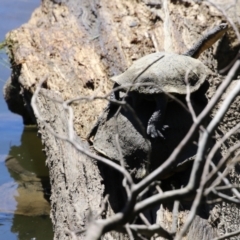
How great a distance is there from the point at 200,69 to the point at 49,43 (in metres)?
1.58

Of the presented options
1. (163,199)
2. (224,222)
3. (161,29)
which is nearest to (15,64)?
(161,29)

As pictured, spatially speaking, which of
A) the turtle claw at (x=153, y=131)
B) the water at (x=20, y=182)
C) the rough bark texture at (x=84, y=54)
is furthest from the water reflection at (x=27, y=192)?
the turtle claw at (x=153, y=131)

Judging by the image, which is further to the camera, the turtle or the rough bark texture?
the rough bark texture

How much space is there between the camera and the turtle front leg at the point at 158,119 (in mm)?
2892

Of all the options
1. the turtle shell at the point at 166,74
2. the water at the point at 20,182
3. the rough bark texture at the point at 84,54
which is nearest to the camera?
the turtle shell at the point at 166,74

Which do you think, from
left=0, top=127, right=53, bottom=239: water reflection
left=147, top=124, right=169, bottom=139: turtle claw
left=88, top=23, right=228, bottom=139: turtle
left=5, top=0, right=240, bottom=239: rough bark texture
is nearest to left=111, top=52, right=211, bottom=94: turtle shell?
left=88, top=23, right=228, bottom=139: turtle

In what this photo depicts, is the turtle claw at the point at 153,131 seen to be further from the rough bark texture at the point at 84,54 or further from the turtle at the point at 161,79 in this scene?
the rough bark texture at the point at 84,54

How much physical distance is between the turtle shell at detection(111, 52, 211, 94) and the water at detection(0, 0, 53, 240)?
196 cm

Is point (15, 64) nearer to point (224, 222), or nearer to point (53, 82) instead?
point (53, 82)

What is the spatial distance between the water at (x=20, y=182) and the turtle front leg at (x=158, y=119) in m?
1.87

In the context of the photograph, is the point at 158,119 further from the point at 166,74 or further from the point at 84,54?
the point at 84,54

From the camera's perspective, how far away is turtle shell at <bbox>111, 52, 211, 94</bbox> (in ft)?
9.37

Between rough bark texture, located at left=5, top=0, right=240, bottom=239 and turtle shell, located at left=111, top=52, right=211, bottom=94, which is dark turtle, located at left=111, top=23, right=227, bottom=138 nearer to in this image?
turtle shell, located at left=111, top=52, right=211, bottom=94

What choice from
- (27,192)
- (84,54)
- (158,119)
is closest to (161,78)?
(158,119)
